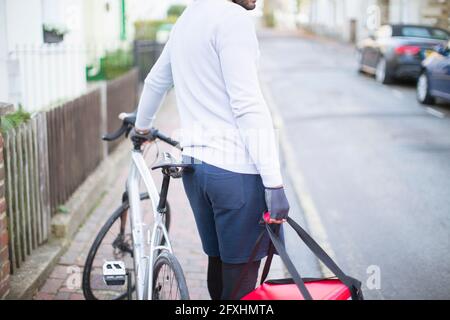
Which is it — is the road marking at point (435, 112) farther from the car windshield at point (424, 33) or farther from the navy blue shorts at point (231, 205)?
the navy blue shorts at point (231, 205)

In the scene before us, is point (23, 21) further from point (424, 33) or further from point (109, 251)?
point (424, 33)

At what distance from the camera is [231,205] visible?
265 centimetres

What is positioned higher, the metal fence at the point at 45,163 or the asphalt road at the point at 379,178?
the metal fence at the point at 45,163

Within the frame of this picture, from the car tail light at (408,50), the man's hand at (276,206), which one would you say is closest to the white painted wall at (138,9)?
the car tail light at (408,50)

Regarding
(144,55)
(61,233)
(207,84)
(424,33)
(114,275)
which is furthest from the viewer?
(424,33)

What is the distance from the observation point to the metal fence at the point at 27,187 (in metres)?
4.08

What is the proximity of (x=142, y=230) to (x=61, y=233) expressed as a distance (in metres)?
1.77

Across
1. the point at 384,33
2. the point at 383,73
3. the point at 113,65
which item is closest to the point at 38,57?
the point at 113,65

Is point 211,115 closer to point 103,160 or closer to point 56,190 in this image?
point 56,190

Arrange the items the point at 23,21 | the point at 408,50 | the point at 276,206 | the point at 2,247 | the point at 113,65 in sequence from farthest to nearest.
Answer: the point at 408,50 < the point at 113,65 < the point at 23,21 < the point at 2,247 < the point at 276,206

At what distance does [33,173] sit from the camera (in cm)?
450

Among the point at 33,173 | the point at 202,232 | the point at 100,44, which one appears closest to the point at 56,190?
the point at 33,173

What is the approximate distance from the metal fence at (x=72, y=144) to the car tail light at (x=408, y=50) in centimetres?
968

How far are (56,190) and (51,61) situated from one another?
264 centimetres
